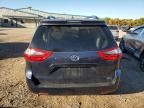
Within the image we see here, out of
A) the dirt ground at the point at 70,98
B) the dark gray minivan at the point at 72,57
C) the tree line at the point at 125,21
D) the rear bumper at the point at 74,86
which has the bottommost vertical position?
the tree line at the point at 125,21

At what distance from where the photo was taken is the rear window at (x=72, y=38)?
4473mm

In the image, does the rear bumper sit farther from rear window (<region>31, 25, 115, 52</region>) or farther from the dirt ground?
rear window (<region>31, 25, 115, 52</region>)

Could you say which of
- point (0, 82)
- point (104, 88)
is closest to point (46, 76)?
point (104, 88)

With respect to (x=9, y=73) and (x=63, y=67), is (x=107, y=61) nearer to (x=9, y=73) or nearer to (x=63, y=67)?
(x=63, y=67)

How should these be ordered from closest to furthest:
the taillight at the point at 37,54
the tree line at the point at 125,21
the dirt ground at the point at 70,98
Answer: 1. the taillight at the point at 37,54
2. the dirt ground at the point at 70,98
3. the tree line at the point at 125,21

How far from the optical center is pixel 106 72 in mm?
4527

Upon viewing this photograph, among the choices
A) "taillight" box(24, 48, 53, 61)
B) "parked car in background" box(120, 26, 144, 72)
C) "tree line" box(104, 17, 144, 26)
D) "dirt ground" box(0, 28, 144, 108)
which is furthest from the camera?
"tree line" box(104, 17, 144, 26)

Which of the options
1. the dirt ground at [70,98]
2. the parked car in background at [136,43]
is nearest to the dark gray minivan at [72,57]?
the dirt ground at [70,98]

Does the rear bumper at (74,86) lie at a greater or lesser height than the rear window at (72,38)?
lesser

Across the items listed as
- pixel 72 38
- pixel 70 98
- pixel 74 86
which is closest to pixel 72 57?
pixel 72 38

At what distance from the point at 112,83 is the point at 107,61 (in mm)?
427

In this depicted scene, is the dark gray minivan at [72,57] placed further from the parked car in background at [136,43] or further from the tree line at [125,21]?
the tree line at [125,21]

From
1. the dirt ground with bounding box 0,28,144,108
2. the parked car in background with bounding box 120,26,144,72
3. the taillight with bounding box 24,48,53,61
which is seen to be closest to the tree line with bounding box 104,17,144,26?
the parked car in background with bounding box 120,26,144,72

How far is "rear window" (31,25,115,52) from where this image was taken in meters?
4.47
